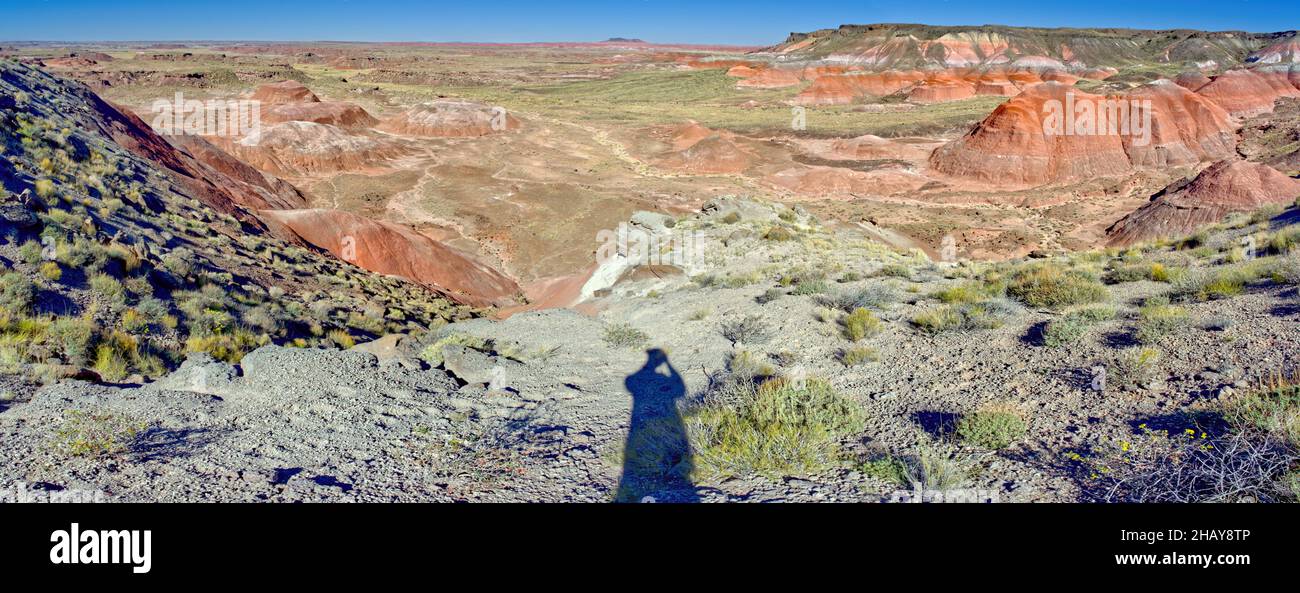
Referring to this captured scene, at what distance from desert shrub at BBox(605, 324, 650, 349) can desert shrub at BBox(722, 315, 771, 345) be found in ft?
3.95

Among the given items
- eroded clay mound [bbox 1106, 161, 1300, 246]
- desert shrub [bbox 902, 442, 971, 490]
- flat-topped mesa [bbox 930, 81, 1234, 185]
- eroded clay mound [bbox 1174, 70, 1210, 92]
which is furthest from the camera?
eroded clay mound [bbox 1174, 70, 1210, 92]

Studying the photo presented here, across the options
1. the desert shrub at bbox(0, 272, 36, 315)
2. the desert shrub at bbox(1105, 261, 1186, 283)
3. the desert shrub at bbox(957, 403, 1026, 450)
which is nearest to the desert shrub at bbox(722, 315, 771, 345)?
the desert shrub at bbox(957, 403, 1026, 450)

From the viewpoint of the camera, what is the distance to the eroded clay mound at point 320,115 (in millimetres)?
53844

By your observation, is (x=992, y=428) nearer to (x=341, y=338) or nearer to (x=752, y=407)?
(x=752, y=407)

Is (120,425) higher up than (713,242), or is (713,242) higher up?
(713,242)

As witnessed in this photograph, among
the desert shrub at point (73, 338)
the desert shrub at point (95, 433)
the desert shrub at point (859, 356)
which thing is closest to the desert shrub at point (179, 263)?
the desert shrub at point (73, 338)

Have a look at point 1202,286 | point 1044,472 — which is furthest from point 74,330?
point 1202,286

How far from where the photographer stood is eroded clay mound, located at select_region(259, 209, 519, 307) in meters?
20.8

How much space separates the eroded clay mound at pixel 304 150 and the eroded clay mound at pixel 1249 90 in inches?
3053

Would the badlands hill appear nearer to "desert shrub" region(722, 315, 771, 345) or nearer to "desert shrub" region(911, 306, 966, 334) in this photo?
"desert shrub" region(911, 306, 966, 334)

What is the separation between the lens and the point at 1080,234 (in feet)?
108

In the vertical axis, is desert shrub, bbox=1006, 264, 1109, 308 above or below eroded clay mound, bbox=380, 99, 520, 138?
below
